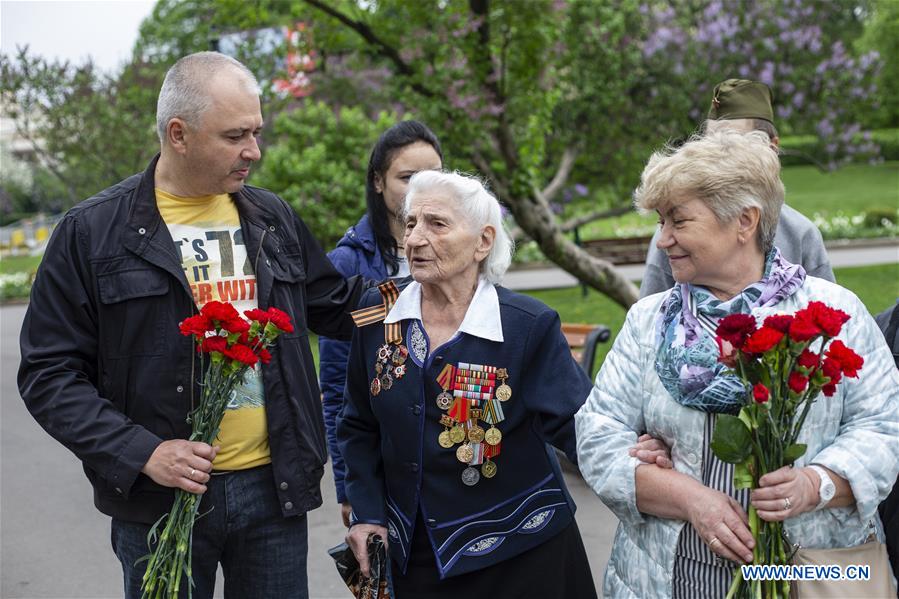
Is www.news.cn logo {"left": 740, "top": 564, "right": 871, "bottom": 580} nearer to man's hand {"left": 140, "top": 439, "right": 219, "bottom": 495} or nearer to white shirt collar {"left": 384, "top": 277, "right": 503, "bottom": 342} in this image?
white shirt collar {"left": 384, "top": 277, "right": 503, "bottom": 342}

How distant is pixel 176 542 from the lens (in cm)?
293

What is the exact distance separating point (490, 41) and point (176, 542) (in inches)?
265

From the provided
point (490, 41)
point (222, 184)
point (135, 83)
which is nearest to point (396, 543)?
point (222, 184)

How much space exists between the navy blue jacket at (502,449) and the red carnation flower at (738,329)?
831mm

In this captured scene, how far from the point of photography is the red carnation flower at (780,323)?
2160mm

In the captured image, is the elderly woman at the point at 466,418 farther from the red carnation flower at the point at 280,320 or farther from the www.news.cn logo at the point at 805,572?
the www.news.cn logo at the point at 805,572

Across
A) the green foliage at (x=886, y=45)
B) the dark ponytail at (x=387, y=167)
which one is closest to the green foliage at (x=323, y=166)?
the dark ponytail at (x=387, y=167)

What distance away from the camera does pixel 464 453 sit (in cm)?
295

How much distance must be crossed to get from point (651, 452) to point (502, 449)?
1.91 feet

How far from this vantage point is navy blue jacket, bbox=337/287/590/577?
2.96 meters

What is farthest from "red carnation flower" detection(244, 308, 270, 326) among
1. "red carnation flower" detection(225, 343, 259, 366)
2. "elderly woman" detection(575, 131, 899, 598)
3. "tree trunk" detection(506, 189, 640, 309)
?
"tree trunk" detection(506, 189, 640, 309)

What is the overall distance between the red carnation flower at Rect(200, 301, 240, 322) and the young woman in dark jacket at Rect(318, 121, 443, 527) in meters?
1.12

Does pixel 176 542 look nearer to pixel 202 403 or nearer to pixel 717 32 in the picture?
pixel 202 403

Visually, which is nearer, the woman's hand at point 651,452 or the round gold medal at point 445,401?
the woman's hand at point 651,452
